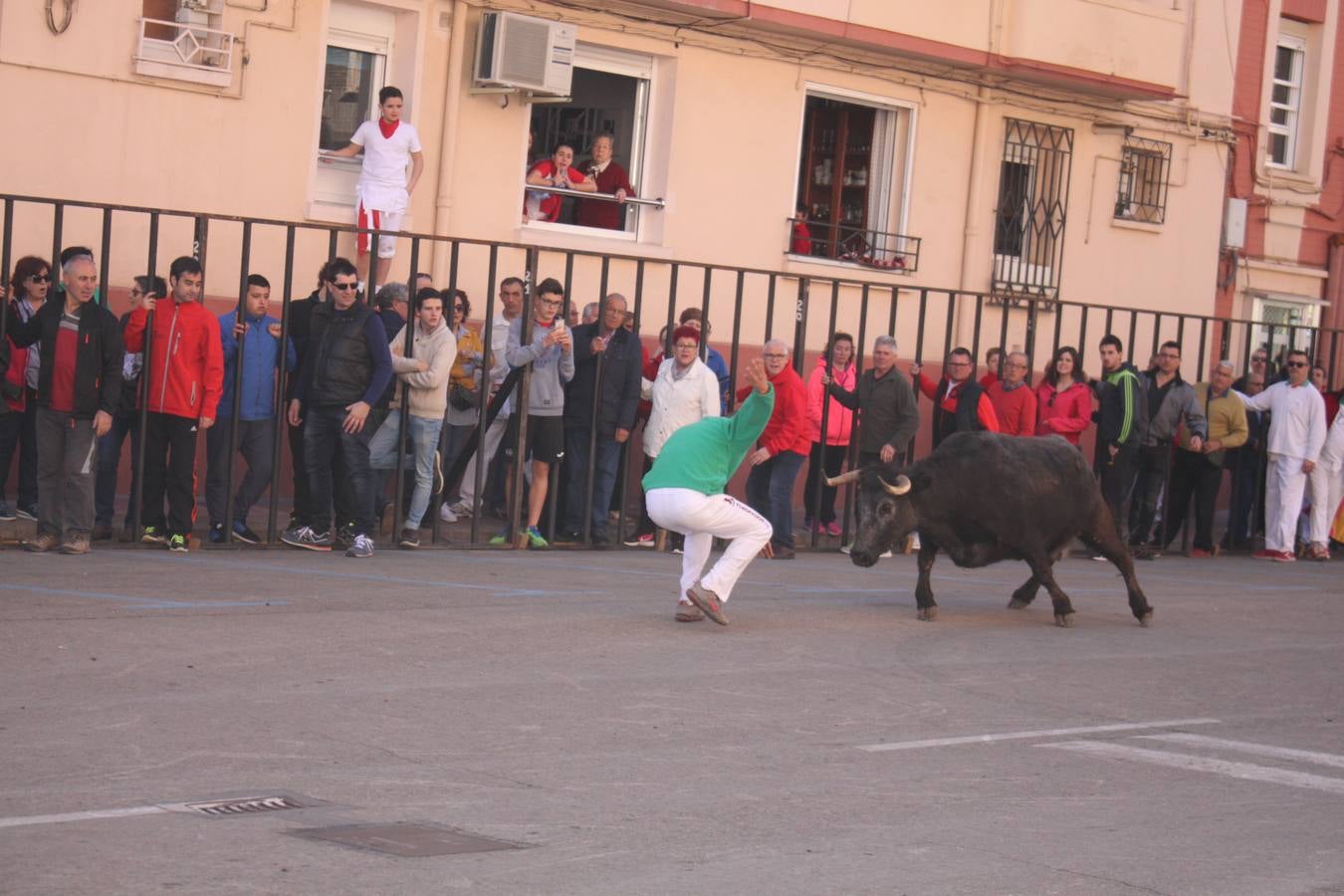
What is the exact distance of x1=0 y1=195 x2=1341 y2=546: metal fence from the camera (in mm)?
14914

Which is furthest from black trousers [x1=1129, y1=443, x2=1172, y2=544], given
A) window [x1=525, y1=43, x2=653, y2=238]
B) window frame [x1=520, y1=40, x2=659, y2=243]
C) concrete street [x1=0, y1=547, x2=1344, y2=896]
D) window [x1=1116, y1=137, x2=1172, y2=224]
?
window [x1=1116, y1=137, x2=1172, y2=224]

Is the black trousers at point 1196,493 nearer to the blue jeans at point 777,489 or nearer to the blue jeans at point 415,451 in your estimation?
the blue jeans at point 777,489

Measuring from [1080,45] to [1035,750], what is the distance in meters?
16.5

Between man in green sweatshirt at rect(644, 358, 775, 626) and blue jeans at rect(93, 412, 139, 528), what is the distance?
4310 millimetres

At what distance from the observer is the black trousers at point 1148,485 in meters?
19.9

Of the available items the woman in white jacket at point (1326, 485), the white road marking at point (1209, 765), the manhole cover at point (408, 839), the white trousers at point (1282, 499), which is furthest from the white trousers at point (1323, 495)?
the manhole cover at point (408, 839)

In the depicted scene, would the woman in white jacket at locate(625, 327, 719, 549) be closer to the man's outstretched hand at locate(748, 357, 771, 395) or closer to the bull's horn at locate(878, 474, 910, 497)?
the bull's horn at locate(878, 474, 910, 497)

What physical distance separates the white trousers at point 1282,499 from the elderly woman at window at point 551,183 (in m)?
7.99

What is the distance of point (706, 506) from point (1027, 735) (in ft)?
10.7

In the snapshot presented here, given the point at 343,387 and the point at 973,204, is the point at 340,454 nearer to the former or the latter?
the point at 343,387

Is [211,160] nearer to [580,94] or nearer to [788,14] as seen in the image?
[580,94]

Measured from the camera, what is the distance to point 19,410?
1423 cm

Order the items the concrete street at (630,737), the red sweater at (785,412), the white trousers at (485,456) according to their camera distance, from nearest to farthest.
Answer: the concrete street at (630,737) → the red sweater at (785,412) → the white trousers at (485,456)

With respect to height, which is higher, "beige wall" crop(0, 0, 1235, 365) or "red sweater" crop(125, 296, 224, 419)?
"beige wall" crop(0, 0, 1235, 365)
